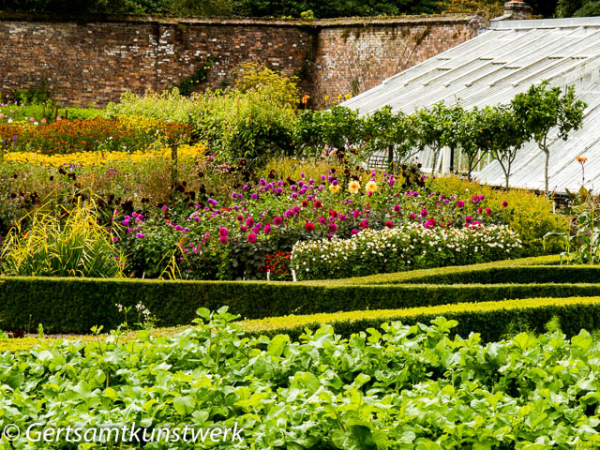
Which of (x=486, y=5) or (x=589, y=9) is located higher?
(x=486, y=5)

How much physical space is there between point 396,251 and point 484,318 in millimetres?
2547

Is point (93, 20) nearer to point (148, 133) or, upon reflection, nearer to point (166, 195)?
point (148, 133)

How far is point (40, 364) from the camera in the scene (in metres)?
3.56

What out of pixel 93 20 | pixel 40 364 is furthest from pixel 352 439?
pixel 93 20

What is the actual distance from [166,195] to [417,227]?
3.11m

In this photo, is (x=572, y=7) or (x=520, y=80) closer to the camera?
(x=520, y=80)

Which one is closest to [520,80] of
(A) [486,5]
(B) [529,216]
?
(B) [529,216]

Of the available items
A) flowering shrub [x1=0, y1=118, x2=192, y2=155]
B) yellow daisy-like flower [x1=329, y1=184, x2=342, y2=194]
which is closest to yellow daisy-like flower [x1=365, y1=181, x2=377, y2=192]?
yellow daisy-like flower [x1=329, y1=184, x2=342, y2=194]

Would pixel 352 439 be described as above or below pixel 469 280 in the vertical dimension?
above

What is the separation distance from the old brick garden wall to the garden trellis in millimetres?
3815

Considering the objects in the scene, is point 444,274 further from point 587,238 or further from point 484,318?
point 484,318

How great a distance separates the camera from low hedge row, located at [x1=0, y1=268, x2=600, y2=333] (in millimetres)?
6336

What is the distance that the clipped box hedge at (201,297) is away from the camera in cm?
634

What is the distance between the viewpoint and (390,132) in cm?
1172
